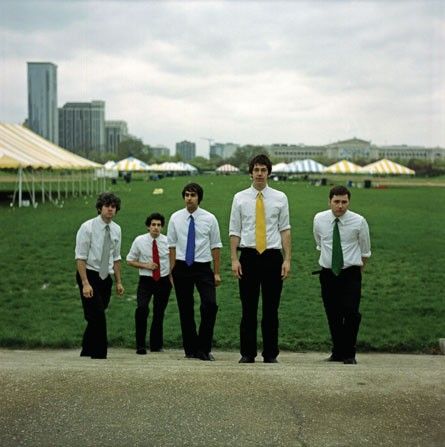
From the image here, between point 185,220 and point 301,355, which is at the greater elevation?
point 185,220

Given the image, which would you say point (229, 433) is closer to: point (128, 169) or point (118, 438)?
point (118, 438)

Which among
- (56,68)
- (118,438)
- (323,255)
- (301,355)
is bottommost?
(301,355)

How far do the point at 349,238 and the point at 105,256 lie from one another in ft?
7.85

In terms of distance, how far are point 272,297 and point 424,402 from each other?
229 centimetres

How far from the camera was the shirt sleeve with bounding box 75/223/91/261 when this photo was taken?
6367 millimetres

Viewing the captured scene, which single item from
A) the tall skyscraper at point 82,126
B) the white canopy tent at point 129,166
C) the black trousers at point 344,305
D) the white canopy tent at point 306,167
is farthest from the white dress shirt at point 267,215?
the tall skyscraper at point 82,126

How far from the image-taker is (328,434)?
362cm

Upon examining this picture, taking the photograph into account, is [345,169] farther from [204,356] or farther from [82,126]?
[82,126]

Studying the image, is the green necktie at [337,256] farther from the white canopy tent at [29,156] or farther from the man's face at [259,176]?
the white canopy tent at [29,156]

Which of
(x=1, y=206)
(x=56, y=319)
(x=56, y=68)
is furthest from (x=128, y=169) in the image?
(x=56, y=319)

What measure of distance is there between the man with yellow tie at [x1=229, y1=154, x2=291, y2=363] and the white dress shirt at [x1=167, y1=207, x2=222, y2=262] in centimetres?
44

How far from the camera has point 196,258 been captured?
6594 millimetres

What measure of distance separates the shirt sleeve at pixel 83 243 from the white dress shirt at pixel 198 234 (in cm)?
80

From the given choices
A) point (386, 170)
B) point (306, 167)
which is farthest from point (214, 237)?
point (306, 167)
